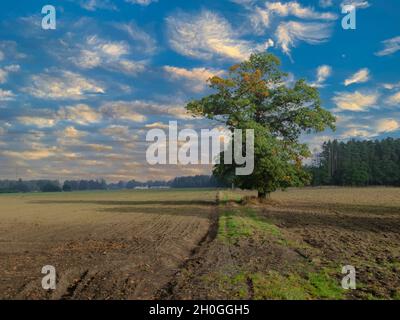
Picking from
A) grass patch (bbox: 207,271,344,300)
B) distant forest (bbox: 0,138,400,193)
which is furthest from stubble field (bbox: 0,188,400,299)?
distant forest (bbox: 0,138,400,193)

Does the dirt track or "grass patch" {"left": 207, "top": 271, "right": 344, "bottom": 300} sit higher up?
"grass patch" {"left": 207, "top": 271, "right": 344, "bottom": 300}

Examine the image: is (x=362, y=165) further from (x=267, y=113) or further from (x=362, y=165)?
(x=267, y=113)

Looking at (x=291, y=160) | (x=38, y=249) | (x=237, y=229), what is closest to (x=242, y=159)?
(x=291, y=160)

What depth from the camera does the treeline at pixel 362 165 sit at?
136m

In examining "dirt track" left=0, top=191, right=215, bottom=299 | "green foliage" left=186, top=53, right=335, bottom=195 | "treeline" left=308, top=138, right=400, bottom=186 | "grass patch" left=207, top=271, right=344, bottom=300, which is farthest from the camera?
"treeline" left=308, top=138, right=400, bottom=186

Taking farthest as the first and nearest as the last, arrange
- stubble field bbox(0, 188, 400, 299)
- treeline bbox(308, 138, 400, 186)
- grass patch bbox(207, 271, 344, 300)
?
treeline bbox(308, 138, 400, 186), stubble field bbox(0, 188, 400, 299), grass patch bbox(207, 271, 344, 300)

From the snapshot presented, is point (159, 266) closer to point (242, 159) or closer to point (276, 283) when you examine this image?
point (276, 283)

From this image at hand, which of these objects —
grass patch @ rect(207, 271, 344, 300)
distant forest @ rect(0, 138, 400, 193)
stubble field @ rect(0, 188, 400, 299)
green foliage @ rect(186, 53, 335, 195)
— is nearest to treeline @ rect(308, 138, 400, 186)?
distant forest @ rect(0, 138, 400, 193)

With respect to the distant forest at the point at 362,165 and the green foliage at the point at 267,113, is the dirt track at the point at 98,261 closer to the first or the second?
the green foliage at the point at 267,113

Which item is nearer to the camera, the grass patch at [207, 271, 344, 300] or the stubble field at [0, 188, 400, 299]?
the grass patch at [207, 271, 344, 300]

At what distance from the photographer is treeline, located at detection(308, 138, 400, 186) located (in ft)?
447

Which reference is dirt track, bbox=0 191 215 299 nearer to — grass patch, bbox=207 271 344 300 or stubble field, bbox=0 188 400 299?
stubble field, bbox=0 188 400 299

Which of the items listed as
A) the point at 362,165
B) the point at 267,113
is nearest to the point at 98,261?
the point at 267,113
